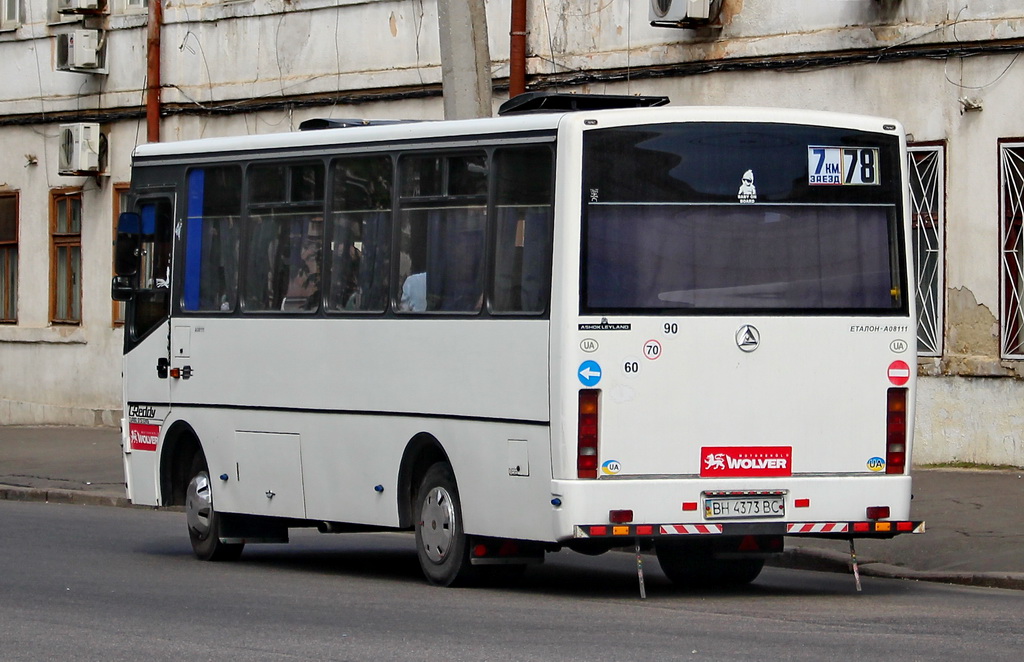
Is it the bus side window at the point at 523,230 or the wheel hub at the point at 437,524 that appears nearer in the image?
the bus side window at the point at 523,230

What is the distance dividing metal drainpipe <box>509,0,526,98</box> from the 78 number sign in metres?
9.89

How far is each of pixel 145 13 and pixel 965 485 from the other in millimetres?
15269

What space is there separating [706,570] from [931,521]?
9.65 ft

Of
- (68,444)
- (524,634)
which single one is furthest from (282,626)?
(68,444)

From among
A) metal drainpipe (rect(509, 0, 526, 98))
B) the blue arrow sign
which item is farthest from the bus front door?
metal drainpipe (rect(509, 0, 526, 98))

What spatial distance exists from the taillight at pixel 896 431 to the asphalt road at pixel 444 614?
753 mm

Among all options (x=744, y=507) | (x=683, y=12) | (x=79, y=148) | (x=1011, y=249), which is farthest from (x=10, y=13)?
(x=744, y=507)

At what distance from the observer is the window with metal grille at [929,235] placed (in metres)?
19.5

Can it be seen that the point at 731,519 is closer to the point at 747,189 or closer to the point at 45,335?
the point at 747,189

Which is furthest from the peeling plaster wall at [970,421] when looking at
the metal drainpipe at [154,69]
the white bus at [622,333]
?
the metal drainpipe at [154,69]

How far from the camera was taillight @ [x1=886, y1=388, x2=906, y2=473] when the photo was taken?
39.4 ft

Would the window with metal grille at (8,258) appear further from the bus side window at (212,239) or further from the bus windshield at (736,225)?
the bus windshield at (736,225)

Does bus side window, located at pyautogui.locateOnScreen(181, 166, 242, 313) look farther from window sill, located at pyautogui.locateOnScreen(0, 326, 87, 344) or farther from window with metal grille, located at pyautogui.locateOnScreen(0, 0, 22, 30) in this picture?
window with metal grille, located at pyautogui.locateOnScreen(0, 0, 22, 30)

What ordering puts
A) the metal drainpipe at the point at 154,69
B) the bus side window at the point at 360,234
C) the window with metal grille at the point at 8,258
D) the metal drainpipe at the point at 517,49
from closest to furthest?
the bus side window at the point at 360,234 < the metal drainpipe at the point at 517,49 < the metal drainpipe at the point at 154,69 < the window with metal grille at the point at 8,258
